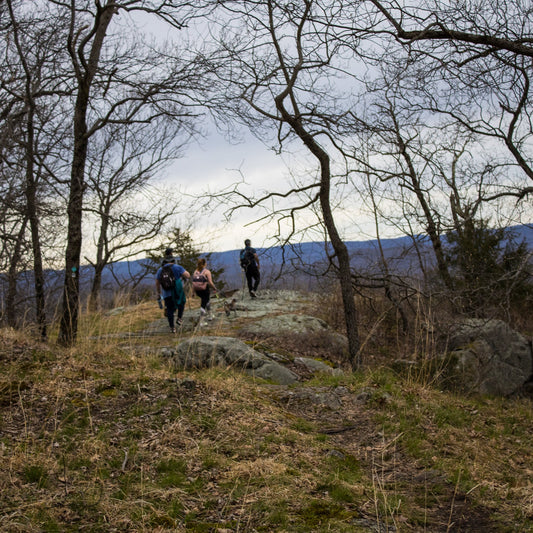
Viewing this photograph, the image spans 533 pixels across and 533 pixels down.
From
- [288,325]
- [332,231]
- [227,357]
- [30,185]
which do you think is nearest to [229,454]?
[227,357]

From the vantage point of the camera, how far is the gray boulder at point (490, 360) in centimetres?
1004

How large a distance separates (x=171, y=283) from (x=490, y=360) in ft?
22.8

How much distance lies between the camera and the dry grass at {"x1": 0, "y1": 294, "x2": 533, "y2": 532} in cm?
352

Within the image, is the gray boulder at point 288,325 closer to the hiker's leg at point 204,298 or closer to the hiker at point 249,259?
the hiker's leg at point 204,298

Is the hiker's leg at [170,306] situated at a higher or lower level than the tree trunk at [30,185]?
lower

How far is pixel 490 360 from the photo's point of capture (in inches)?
417

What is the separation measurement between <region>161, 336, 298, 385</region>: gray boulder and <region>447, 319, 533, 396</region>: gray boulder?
3381mm

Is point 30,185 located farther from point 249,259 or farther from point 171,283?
point 249,259

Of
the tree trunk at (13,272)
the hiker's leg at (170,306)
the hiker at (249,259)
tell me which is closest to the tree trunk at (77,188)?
the tree trunk at (13,272)

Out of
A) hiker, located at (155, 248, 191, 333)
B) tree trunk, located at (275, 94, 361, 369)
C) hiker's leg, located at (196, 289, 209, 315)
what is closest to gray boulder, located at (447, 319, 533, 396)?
tree trunk, located at (275, 94, 361, 369)

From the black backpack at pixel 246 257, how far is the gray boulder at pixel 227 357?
23.9 feet

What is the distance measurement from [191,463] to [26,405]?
199cm

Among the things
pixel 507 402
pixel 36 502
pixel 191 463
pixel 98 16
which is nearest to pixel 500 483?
pixel 191 463

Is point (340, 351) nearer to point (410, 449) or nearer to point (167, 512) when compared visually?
point (410, 449)
